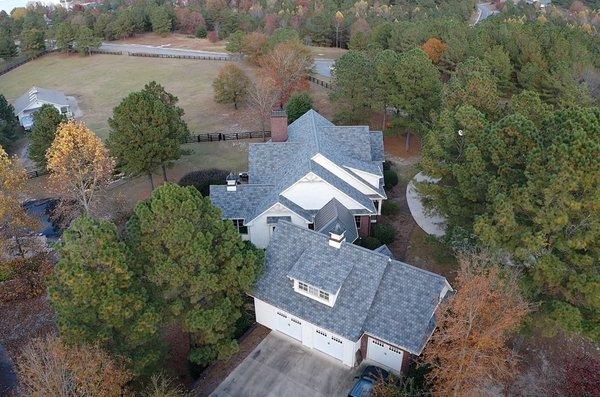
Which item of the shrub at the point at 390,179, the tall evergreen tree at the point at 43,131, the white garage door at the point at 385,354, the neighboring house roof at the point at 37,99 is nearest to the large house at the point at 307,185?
the shrub at the point at 390,179

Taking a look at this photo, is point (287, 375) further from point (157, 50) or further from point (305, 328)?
point (157, 50)

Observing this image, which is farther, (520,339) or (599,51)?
(599,51)

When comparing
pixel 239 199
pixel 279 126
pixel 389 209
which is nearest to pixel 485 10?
pixel 389 209

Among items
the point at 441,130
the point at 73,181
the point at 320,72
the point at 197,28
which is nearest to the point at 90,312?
the point at 73,181

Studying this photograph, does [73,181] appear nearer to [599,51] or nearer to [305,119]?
[305,119]

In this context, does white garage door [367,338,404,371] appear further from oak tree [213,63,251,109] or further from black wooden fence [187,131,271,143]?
oak tree [213,63,251,109]

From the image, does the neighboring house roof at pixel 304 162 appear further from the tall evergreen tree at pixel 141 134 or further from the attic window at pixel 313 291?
the tall evergreen tree at pixel 141 134
